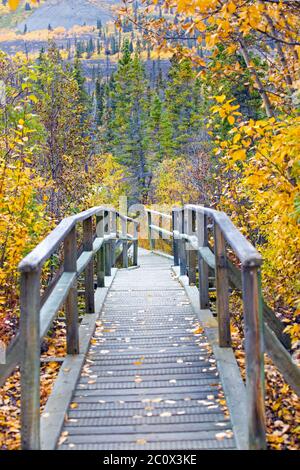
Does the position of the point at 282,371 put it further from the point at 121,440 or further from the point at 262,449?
the point at 121,440

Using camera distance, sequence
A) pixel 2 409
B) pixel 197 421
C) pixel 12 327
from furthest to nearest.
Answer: pixel 12 327 < pixel 2 409 < pixel 197 421

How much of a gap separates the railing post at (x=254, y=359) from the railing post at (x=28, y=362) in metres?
1.23

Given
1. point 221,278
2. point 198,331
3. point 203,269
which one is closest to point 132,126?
point 203,269

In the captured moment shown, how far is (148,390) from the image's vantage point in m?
3.80

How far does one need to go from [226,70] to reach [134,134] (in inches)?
1657

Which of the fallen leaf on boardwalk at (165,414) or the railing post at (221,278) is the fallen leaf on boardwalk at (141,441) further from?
the railing post at (221,278)

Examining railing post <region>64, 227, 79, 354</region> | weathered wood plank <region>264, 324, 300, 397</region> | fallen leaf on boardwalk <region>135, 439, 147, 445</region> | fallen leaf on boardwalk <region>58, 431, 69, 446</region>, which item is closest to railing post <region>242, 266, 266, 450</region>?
weathered wood plank <region>264, 324, 300, 397</region>

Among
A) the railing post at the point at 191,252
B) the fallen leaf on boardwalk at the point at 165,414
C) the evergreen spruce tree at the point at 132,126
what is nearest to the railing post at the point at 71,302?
the fallen leaf on boardwalk at the point at 165,414

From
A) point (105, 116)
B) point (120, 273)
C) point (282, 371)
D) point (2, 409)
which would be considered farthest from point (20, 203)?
point (105, 116)

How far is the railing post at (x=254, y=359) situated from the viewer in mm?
2781

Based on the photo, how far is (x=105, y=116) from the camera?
55.9 meters

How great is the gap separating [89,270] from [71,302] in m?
1.40

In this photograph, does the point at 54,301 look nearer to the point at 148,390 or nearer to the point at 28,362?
the point at 28,362

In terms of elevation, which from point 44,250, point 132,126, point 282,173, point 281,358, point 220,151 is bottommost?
→ point 281,358
